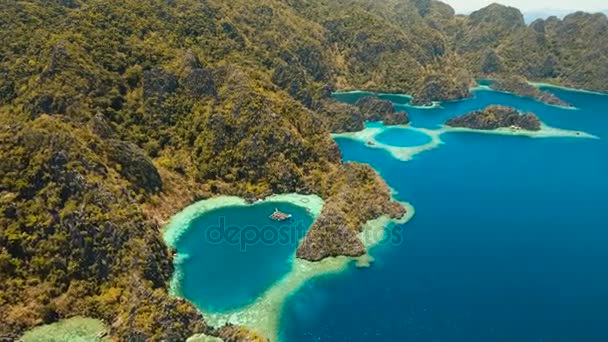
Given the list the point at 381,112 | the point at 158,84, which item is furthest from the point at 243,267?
the point at 381,112

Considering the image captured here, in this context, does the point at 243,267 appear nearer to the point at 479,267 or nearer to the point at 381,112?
the point at 479,267

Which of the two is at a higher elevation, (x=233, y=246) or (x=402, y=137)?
(x=402, y=137)

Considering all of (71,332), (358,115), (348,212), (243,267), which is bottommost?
(71,332)

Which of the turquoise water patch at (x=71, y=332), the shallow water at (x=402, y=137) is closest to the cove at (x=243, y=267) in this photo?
the turquoise water patch at (x=71, y=332)

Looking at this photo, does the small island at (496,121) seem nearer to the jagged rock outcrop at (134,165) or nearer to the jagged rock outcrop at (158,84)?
the jagged rock outcrop at (158,84)

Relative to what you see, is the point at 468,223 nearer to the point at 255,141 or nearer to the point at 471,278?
the point at 471,278

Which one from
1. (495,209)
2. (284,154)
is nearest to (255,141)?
(284,154)
